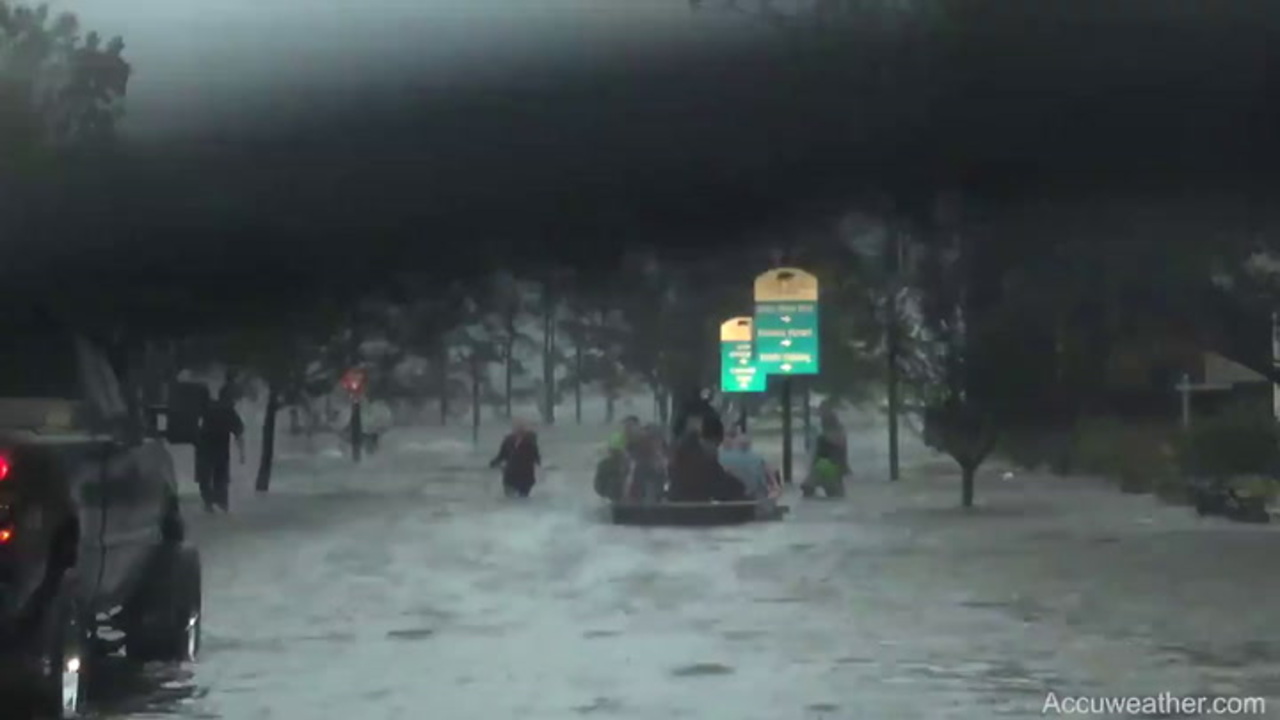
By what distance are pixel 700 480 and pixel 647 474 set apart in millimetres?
838

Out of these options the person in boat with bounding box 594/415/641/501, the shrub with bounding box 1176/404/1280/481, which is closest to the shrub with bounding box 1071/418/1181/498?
the shrub with bounding box 1176/404/1280/481

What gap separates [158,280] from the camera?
1315 inches

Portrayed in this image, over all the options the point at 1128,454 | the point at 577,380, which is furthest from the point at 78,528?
the point at 577,380

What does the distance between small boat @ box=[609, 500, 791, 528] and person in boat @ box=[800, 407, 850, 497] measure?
6.26 m

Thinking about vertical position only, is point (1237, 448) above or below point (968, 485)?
above

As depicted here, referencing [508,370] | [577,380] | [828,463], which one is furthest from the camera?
[577,380]

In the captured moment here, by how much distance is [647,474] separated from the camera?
32.8 metres

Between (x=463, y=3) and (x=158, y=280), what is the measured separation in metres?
→ 10.3

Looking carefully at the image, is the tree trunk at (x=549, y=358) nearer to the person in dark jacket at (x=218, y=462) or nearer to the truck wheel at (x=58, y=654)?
the person in dark jacket at (x=218, y=462)

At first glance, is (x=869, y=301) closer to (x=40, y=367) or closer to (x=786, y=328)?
(x=786, y=328)

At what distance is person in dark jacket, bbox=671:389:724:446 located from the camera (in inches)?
1401

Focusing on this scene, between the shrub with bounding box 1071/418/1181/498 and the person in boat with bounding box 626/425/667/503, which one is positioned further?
the shrub with bounding box 1071/418/1181/498

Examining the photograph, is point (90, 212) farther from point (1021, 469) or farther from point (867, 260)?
point (1021, 469)

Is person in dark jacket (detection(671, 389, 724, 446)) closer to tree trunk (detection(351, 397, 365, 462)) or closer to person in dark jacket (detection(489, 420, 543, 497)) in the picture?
person in dark jacket (detection(489, 420, 543, 497))
